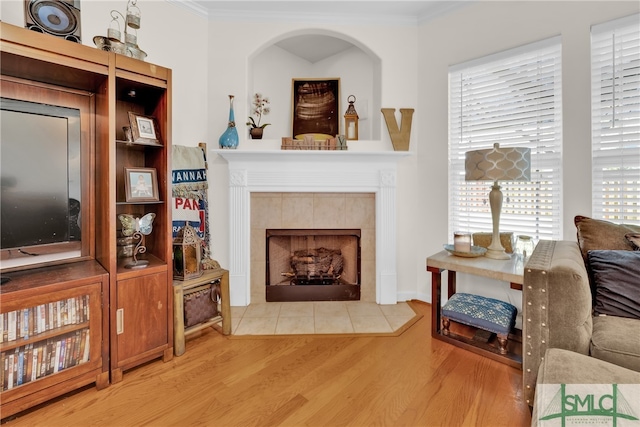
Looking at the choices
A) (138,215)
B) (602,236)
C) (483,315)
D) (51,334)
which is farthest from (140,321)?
(602,236)

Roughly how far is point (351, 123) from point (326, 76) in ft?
2.90

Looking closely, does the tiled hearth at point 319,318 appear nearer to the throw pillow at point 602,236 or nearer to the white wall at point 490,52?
the white wall at point 490,52

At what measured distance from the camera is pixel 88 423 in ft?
4.63

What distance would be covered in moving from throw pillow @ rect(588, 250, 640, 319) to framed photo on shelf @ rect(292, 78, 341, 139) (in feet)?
7.66

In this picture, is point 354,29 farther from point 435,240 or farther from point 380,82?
point 435,240

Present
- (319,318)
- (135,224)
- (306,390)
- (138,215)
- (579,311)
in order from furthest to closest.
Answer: (319,318) → (138,215) → (135,224) → (306,390) → (579,311)

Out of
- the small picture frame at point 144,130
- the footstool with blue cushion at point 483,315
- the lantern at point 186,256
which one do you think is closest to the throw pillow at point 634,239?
the footstool with blue cushion at point 483,315

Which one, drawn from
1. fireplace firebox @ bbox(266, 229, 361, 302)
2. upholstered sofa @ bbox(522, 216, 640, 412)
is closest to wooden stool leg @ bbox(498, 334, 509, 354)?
upholstered sofa @ bbox(522, 216, 640, 412)

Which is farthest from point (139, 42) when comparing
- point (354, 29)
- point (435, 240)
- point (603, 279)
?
point (603, 279)

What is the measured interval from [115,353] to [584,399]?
215 centimetres

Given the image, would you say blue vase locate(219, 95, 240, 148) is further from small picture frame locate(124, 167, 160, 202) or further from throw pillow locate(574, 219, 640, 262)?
throw pillow locate(574, 219, 640, 262)

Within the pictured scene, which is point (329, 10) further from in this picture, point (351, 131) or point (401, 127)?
point (401, 127)

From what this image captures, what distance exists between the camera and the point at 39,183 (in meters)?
1.69

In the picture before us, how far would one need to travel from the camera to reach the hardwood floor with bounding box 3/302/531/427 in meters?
1.44
